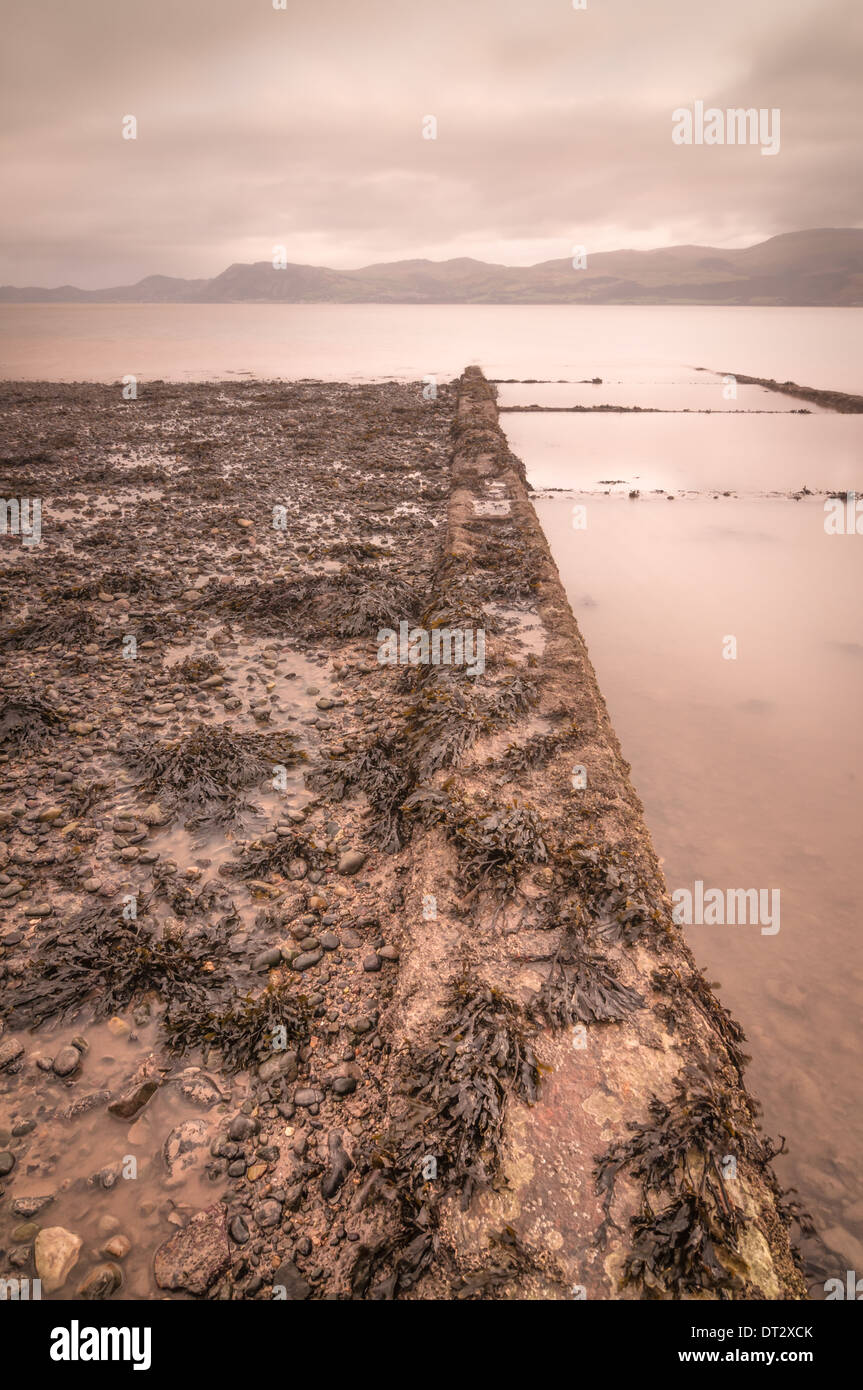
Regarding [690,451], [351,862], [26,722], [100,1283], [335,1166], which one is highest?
[690,451]

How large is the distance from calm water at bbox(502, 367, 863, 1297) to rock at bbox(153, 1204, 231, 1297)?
83.6 inches

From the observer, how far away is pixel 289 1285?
2150mm

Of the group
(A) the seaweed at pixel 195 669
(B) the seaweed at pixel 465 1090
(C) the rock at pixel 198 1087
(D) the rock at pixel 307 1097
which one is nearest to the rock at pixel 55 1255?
(C) the rock at pixel 198 1087

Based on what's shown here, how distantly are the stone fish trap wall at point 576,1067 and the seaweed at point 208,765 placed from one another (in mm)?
1360

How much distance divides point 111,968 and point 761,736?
5148 millimetres

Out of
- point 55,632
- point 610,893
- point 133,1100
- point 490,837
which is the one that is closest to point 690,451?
point 55,632

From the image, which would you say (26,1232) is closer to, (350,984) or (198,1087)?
(198,1087)

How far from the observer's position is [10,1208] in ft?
7.73

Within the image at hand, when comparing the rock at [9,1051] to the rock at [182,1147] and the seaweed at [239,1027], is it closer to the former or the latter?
the seaweed at [239,1027]

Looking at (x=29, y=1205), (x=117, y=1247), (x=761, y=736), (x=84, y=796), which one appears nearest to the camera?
(x=117, y=1247)

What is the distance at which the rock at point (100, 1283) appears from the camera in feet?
7.09
